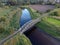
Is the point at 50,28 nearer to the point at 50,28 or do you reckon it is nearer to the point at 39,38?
the point at 50,28

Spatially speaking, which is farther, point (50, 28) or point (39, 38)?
point (50, 28)

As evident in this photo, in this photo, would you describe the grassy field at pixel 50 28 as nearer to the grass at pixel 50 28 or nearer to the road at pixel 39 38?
the grass at pixel 50 28

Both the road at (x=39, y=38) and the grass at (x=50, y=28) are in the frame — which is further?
the grass at (x=50, y=28)

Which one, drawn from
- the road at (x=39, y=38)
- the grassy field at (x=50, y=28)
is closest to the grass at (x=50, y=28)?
the grassy field at (x=50, y=28)

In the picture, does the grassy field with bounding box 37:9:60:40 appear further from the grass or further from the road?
the road

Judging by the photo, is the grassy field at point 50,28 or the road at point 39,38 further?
the grassy field at point 50,28

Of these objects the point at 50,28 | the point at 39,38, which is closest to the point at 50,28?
the point at 50,28

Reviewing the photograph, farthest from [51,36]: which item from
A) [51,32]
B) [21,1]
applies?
[21,1]

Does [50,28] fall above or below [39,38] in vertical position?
above
